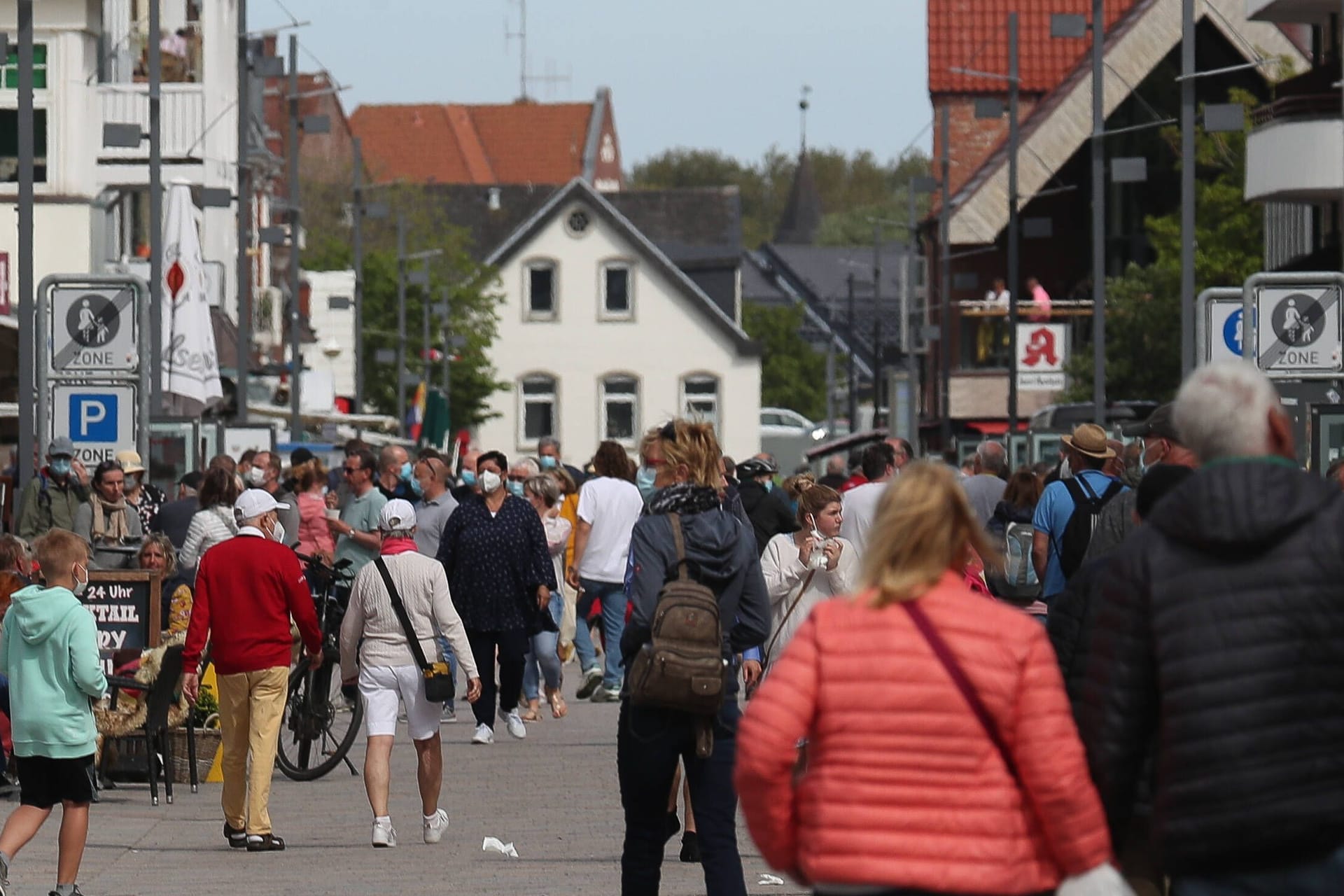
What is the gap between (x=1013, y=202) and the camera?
40.7m

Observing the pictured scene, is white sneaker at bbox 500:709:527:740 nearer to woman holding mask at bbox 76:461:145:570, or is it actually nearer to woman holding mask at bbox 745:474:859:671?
woman holding mask at bbox 76:461:145:570

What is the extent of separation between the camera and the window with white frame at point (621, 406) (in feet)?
269

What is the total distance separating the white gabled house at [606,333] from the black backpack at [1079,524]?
68.4 m

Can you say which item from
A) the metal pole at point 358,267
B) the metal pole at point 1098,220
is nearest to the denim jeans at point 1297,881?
the metal pole at point 1098,220

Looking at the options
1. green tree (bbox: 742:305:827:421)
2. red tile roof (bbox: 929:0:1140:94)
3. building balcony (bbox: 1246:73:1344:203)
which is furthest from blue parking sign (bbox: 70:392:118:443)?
green tree (bbox: 742:305:827:421)

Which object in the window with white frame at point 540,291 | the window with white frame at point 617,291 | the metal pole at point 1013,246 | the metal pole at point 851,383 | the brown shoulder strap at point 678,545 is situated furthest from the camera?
the metal pole at point 851,383

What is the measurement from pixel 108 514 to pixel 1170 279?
118 ft

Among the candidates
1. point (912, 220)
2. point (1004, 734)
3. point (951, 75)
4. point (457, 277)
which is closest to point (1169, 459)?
point (1004, 734)

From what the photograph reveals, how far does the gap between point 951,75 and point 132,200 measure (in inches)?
1124

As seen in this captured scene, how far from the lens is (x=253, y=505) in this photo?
11.9 meters

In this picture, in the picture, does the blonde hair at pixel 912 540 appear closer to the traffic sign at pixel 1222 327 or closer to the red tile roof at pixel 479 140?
the traffic sign at pixel 1222 327

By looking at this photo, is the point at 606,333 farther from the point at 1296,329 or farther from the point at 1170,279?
the point at 1296,329

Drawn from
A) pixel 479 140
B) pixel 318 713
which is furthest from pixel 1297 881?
pixel 479 140

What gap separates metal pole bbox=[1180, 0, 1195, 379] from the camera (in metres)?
26.4
